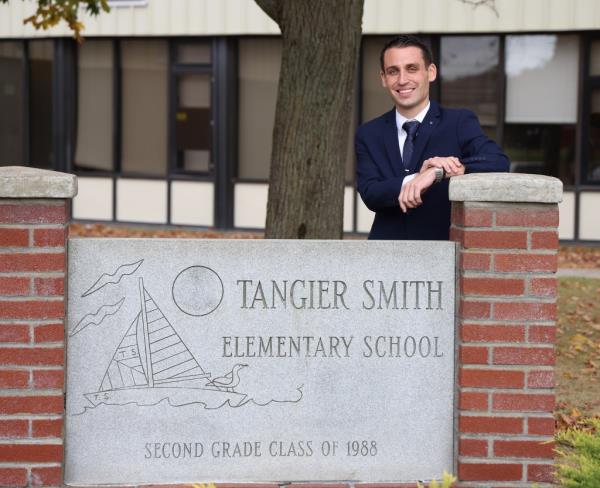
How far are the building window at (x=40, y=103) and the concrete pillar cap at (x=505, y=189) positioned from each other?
15751 millimetres

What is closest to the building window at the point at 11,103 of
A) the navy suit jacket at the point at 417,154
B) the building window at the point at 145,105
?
the building window at the point at 145,105

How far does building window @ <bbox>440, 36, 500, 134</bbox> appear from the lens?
1805 centimetres

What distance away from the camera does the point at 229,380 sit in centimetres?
566

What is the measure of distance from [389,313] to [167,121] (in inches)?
569

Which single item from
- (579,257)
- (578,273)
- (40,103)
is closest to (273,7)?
(578,273)

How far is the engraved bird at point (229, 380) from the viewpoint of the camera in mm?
5652

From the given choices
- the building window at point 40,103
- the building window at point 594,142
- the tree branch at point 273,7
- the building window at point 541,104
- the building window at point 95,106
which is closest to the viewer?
the tree branch at point 273,7

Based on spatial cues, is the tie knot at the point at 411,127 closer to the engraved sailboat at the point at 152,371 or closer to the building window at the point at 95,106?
the engraved sailboat at the point at 152,371

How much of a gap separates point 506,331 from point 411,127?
0.98m

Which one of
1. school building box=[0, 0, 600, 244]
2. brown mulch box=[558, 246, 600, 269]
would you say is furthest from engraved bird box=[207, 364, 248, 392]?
school building box=[0, 0, 600, 244]

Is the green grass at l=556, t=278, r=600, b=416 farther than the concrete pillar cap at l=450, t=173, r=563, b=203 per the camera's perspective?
Yes

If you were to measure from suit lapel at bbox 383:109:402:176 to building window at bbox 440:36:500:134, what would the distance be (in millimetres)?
12513

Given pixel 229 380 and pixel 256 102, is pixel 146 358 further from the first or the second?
pixel 256 102

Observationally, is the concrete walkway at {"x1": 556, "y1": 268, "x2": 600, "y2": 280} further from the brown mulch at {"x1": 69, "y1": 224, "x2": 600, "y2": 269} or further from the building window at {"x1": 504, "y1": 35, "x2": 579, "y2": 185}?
the building window at {"x1": 504, "y1": 35, "x2": 579, "y2": 185}
